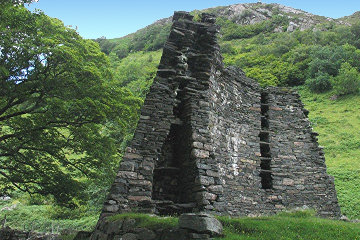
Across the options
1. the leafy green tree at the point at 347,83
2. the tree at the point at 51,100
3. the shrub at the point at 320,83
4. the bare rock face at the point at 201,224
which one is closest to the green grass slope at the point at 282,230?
the bare rock face at the point at 201,224

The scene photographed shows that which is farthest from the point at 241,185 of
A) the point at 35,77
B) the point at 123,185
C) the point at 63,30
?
the point at 63,30

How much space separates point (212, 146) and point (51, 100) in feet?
24.3

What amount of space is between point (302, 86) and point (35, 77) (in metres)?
50.3

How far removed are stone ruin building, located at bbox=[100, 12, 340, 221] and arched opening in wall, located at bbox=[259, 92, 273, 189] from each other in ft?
0.15

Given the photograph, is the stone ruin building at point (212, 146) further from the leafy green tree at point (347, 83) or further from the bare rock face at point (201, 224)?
the leafy green tree at point (347, 83)

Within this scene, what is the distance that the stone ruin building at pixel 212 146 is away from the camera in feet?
27.0

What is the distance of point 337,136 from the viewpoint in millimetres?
33719

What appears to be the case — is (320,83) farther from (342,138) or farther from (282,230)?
(282,230)

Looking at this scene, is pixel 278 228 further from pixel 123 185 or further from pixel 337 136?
pixel 337 136

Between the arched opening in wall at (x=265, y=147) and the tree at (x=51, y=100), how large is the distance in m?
6.35

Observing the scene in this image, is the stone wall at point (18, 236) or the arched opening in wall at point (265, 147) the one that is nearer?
the arched opening in wall at point (265, 147)

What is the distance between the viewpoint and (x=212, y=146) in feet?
30.3

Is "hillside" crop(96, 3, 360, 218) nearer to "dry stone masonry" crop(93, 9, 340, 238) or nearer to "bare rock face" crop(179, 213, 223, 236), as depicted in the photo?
"dry stone masonry" crop(93, 9, 340, 238)

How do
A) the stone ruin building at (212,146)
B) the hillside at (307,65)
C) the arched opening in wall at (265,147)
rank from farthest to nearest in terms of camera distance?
the hillside at (307,65) → the arched opening in wall at (265,147) → the stone ruin building at (212,146)
